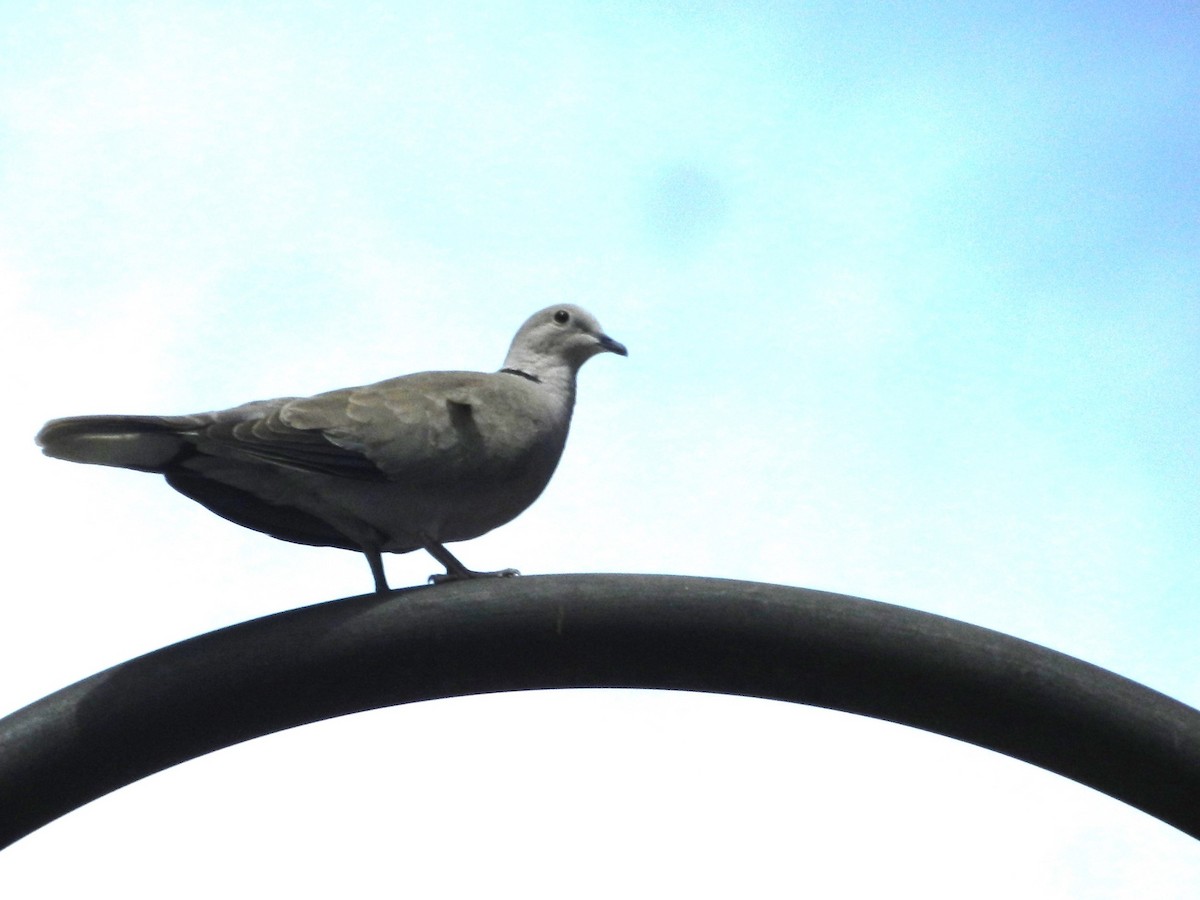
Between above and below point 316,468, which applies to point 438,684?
below

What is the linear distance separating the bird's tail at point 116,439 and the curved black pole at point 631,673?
0.67 m

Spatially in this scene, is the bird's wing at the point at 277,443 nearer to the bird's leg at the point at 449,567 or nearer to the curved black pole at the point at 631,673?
the bird's leg at the point at 449,567

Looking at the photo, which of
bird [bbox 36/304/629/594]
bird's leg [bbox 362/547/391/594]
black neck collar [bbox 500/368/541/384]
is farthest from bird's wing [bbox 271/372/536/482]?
black neck collar [bbox 500/368/541/384]

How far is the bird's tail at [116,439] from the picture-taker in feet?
14.3

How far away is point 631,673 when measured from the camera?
13.4ft

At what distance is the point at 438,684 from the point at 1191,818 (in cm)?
169

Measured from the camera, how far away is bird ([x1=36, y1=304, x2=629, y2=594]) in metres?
4.68

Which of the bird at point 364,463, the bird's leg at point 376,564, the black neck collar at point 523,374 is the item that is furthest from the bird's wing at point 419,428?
the black neck collar at point 523,374

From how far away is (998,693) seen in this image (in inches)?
154

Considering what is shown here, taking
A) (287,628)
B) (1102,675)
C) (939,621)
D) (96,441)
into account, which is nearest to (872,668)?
(939,621)

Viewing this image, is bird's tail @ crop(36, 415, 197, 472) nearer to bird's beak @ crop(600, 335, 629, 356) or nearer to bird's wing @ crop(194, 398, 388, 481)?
bird's wing @ crop(194, 398, 388, 481)

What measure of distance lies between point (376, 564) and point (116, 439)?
2.69 feet

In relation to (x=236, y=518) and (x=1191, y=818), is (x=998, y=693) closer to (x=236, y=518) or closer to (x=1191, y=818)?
(x=1191, y=818)

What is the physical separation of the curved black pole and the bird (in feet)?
2.14
